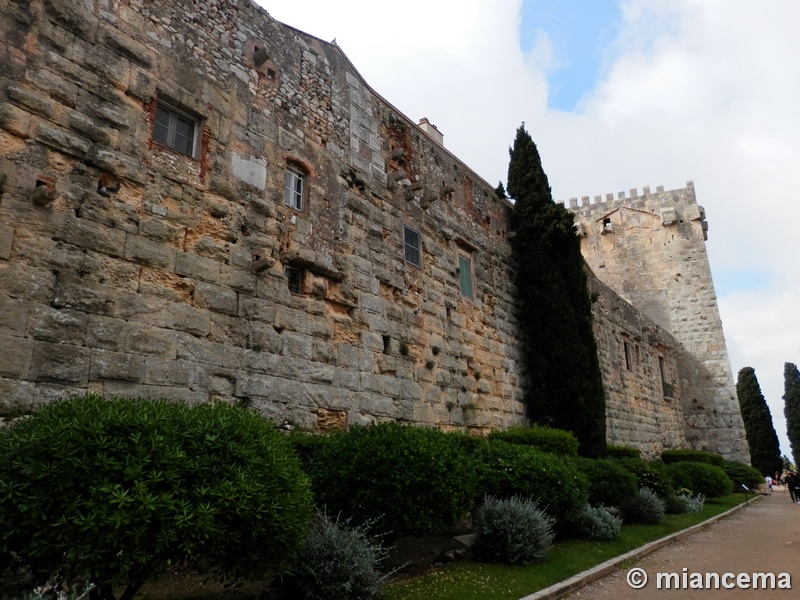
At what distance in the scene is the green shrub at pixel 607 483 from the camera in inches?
393

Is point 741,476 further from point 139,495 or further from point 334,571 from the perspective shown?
point 139,495

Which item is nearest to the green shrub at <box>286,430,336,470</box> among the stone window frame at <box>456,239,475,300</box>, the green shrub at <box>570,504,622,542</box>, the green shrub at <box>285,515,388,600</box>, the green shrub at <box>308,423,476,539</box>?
the green shrub at <box>308,423,476,539</box>

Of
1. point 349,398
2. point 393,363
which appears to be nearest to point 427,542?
point 349,398

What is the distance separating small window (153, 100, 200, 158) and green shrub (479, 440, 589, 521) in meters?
5.64

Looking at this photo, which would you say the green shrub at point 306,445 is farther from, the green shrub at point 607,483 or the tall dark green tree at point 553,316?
the tall dark green tree at point 553,316

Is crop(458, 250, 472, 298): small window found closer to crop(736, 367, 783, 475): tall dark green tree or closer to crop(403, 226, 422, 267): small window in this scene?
crop(403, 226, 422, 267): small window

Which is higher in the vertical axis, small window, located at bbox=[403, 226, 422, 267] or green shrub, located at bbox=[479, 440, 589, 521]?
small window, located at bbox=[403, 226, 422, 267]

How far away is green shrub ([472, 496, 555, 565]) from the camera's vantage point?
6.62 metres

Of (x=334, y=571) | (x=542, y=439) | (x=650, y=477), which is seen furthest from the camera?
Answer: (x=650, y=477)

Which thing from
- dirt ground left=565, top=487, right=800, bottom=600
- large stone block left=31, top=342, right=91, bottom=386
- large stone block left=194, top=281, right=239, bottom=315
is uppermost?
large stone block left=194, top=281, right=239, bottom=315

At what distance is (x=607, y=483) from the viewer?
395 inches

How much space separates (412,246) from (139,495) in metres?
8.30

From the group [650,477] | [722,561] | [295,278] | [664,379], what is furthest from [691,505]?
[664,379]

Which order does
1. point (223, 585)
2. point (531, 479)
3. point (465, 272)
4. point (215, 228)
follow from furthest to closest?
point (465, 272) → point (531, 479) → point (215, 228) → point (223, 585)
